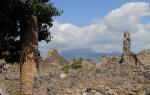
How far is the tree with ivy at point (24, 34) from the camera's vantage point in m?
24.0

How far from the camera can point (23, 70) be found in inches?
970

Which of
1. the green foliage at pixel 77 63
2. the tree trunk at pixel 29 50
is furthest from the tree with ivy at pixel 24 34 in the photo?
the green foliage at pixel 77 63

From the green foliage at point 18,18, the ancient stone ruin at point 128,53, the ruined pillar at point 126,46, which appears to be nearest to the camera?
the green foliage at point 18,18

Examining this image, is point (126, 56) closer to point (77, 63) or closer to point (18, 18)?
point (77, 63)

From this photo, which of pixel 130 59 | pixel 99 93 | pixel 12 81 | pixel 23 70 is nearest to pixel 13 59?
pixel 23 70

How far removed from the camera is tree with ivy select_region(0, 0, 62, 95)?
78.9 ft

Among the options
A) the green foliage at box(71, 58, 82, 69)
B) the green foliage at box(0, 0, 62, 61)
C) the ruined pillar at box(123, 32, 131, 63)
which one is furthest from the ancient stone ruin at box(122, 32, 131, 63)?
the green foliage at box(0, 0, 62, 61)

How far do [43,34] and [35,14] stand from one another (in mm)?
2740

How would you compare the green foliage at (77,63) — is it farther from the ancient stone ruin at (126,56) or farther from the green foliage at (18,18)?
the green foliage at (18,18)

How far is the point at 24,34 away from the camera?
24734 mm

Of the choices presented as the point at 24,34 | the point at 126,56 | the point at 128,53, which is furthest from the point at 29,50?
the point at 128,53

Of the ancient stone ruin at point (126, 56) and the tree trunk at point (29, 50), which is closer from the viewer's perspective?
the tree trunk at point (29, 50)

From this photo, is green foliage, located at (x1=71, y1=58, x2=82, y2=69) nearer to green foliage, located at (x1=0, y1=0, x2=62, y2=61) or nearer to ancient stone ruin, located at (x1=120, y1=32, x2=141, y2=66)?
ancient stone ruin, located at (x1=120, y1=32, x2=141, y2=66)

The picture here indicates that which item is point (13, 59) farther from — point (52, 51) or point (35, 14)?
point (52, 51)
